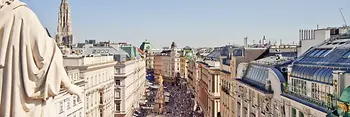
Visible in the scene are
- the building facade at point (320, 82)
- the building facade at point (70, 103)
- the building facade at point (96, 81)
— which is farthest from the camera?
the building facade at point (96, 81)

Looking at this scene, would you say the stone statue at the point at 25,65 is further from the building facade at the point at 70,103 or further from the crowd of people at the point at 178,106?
the crowd of people at the point at 178,106

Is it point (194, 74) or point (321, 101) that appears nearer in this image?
point (321, 101)

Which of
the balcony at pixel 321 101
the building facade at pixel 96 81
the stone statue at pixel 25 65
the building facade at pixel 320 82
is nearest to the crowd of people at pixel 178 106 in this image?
the building facade at pixel 96 81

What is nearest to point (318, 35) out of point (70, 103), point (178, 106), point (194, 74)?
point (70, 103)

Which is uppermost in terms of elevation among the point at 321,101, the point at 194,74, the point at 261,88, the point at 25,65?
the point at 25,65

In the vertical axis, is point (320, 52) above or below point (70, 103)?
above

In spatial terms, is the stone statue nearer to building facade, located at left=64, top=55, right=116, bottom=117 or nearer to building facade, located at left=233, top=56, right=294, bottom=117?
building facade, located at left=233, top=56, right=294, bottom=117

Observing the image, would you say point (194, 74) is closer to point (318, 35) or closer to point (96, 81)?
point (96, 81)

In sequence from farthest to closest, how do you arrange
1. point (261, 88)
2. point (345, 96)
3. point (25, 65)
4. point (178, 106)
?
point (178, 106)
point (261, 88)
point (345, 96)
point (25, 65)
